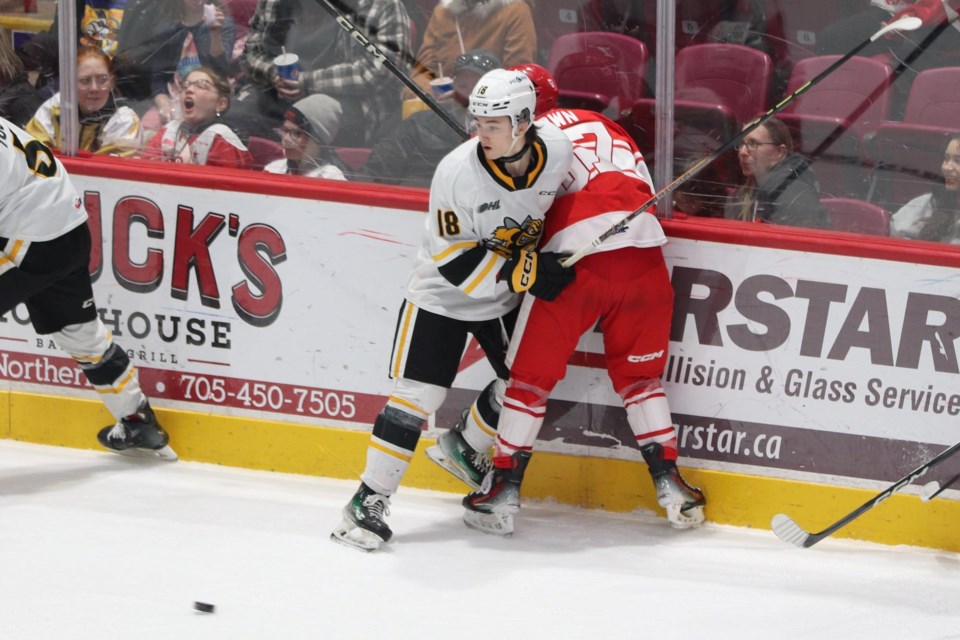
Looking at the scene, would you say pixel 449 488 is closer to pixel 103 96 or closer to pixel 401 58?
pixel 401 58

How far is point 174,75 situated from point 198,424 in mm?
1129

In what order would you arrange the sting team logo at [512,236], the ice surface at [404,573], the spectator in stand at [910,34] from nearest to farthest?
1. the ice surface at [404,573]
2. the sting team logo at [512,236]
3. the spectator in stand at [910,34]

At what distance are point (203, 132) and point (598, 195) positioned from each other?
1348mm

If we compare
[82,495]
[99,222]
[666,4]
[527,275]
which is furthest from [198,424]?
[666,4]

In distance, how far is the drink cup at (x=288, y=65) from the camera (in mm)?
3799

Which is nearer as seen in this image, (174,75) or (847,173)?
(847,173)

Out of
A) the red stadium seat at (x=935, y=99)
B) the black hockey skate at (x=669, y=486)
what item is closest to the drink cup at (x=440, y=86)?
the black hockey skate at (x=669, y=486)

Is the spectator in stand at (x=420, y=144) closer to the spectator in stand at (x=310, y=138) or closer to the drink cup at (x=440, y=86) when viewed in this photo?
the drink cup at (x=440, y=86)

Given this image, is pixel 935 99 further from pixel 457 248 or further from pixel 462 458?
pixel 462 458

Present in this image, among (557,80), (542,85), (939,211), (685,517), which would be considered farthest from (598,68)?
(685,517)

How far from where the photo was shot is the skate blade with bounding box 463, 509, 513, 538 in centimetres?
356

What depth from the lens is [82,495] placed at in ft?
12.3

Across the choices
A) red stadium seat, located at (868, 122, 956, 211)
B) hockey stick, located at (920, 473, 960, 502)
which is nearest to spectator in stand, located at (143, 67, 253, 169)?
red stadium seat, located at (868, 122, 956, 211)

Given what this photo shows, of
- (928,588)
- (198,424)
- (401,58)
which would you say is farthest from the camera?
(198,424)
